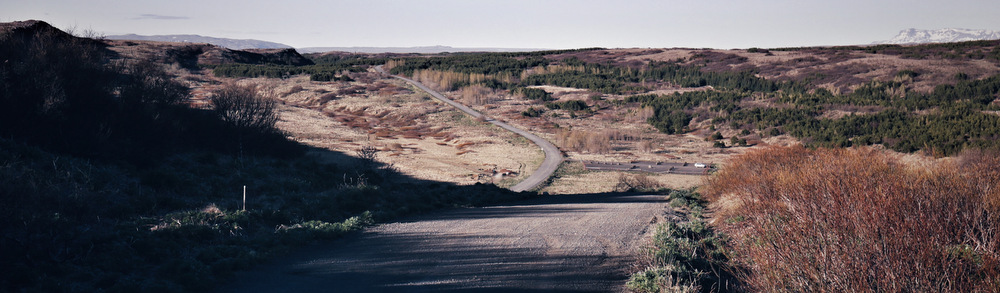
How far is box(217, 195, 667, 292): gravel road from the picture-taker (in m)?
9.15

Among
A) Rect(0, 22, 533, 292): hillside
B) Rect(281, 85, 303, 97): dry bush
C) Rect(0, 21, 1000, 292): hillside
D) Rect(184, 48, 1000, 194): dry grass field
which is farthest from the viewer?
Rect(281, 85, 303, 97): dry bush

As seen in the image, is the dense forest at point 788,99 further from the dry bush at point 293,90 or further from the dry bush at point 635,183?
the dry bush at point 635,183

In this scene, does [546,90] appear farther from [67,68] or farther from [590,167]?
[67,68]

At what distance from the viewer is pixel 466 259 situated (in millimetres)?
10594

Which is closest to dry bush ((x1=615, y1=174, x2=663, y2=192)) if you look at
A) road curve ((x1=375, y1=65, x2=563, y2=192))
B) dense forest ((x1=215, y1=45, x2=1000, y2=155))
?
road curve ((x1=375, y1=65, x2=563, y2=192))

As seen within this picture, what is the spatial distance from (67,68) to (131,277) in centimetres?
1177

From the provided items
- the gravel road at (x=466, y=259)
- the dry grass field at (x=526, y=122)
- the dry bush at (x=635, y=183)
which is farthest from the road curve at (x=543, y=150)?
the gravel road at (x=466, y=259)

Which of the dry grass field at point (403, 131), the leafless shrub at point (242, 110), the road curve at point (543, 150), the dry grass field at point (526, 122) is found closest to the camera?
the leafless shrub at point (242, 110)

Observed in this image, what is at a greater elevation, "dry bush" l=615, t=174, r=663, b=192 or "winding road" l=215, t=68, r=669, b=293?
"winding road" l=215, t=68, r=669, b=293

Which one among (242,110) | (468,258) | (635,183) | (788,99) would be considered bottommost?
(635,183)

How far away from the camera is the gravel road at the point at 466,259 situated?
9.15m

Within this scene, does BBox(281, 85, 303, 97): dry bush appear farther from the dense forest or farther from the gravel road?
the gravel road

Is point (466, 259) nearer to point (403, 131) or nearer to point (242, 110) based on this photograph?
point (242, 110)

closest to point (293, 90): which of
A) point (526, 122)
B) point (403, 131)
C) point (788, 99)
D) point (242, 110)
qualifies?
point (403, 131)
